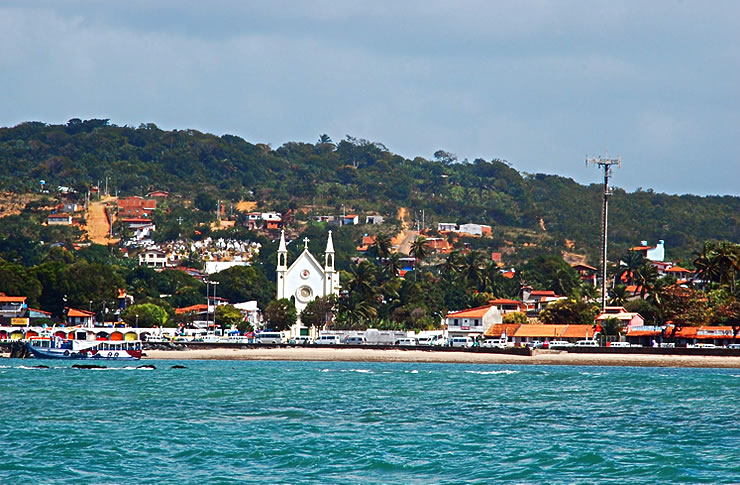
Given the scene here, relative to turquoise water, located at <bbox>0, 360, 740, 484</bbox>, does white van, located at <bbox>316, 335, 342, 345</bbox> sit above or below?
above

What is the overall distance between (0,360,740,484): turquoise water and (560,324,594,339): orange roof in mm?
28522

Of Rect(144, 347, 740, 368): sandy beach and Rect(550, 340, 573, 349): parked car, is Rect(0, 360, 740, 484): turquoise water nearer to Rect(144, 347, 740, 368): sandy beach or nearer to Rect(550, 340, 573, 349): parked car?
Rect(144, 347, 740, 368): sandy beach

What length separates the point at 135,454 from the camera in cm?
3741

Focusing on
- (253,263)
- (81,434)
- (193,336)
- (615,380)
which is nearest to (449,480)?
(81,434)

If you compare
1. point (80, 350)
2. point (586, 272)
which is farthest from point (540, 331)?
point (586, 272)

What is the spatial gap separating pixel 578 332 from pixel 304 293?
3575cm

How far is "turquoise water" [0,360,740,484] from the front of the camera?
114 ft

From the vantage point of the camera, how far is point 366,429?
44156 mm

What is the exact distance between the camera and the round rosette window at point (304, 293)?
128375mm

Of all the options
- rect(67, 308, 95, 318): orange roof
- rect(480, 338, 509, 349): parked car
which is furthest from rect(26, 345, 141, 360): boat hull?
rect(480, 338, 509, 349): parked car

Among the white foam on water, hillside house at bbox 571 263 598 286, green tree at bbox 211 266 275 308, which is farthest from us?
hillside house at bbox 571 263 598 286

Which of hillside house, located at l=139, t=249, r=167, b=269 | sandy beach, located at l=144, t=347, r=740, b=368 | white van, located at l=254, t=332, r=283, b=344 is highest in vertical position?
hillside house, located at l=139, t=249, r=167, b=269

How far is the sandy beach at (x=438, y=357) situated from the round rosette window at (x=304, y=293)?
949 inches

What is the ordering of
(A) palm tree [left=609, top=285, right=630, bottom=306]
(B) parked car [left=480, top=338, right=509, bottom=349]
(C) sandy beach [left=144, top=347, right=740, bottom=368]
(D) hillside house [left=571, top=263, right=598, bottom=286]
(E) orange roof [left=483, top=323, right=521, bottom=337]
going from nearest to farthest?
(C) sandy beach [left=144, top=347, right=740, bottom=368] → (B) parked car [left=480, top=338, right=509, bottom=349] → (E) orange roof [left=483, top=323, right=521, bottom=337] → (A) palm tree [left=609, top=285, right=630, bottom=306] → (D) hillside house [left=571, top=263, right=598, bottom=286]
